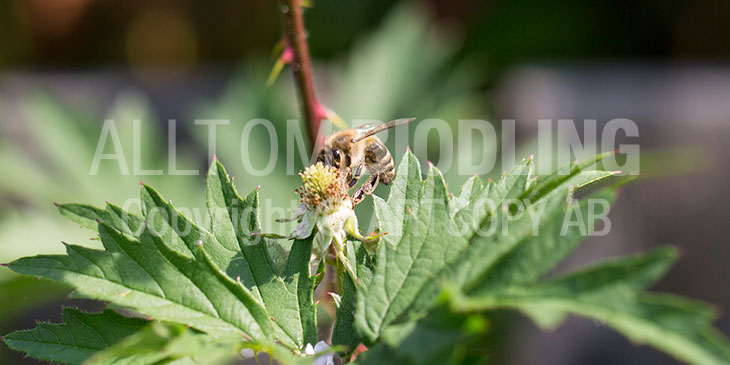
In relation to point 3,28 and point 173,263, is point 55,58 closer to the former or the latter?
point 3,28

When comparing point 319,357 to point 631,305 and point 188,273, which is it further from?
point 631,305

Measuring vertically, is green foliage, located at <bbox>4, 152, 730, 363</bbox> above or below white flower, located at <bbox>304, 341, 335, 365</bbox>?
above

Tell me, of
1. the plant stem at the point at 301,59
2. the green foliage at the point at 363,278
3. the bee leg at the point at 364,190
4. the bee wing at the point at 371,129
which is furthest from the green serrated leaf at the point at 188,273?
the bee wing at the point at 371,129

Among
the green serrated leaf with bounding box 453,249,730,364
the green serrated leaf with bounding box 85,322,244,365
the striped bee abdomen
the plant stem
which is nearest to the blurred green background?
the striped bee abdomen

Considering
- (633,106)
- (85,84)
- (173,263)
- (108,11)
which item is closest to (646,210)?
(633,106)

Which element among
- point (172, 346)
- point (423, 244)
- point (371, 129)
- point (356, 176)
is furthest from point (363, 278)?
point (371, 129)

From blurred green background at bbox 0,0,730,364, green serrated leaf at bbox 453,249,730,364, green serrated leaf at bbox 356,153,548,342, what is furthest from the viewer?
blurred green background at bbox 0,0,730,364

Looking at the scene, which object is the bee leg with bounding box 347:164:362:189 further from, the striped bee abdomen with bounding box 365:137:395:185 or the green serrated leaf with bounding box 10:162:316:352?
the green serrated leaf with bounding box 10:162:316:352
